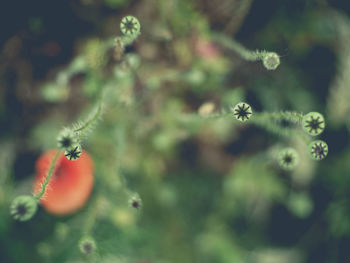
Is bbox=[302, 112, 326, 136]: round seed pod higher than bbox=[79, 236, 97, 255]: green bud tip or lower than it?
higher

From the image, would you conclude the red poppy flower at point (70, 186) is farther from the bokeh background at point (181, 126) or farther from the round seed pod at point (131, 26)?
the round seed pod at point (131, 26)

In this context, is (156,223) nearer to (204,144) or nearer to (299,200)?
(204,144)

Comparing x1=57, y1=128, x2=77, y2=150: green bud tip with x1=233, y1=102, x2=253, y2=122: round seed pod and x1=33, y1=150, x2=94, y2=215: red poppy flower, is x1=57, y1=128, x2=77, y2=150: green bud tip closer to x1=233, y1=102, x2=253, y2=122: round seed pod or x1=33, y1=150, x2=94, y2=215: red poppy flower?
x1=233, y1=102, x2=253, y2=122: round seed pod

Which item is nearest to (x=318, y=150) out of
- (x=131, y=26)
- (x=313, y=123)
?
(x=313, y=123)

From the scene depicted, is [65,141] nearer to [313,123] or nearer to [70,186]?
[313,123]

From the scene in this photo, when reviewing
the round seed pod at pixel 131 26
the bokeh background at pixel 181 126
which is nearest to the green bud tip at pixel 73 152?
the round seed pod at pixel 131 26

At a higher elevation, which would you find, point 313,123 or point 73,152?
point 313,123

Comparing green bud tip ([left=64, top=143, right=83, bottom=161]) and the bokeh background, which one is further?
the bokeh background

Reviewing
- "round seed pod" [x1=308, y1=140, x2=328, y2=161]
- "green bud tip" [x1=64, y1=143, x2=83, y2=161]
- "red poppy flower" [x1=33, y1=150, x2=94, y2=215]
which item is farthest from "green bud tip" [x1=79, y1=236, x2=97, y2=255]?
"round seed pod" [x1=308, y1=140, x2=328, y2=161]

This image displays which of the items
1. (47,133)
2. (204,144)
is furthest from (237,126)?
(47,133)
